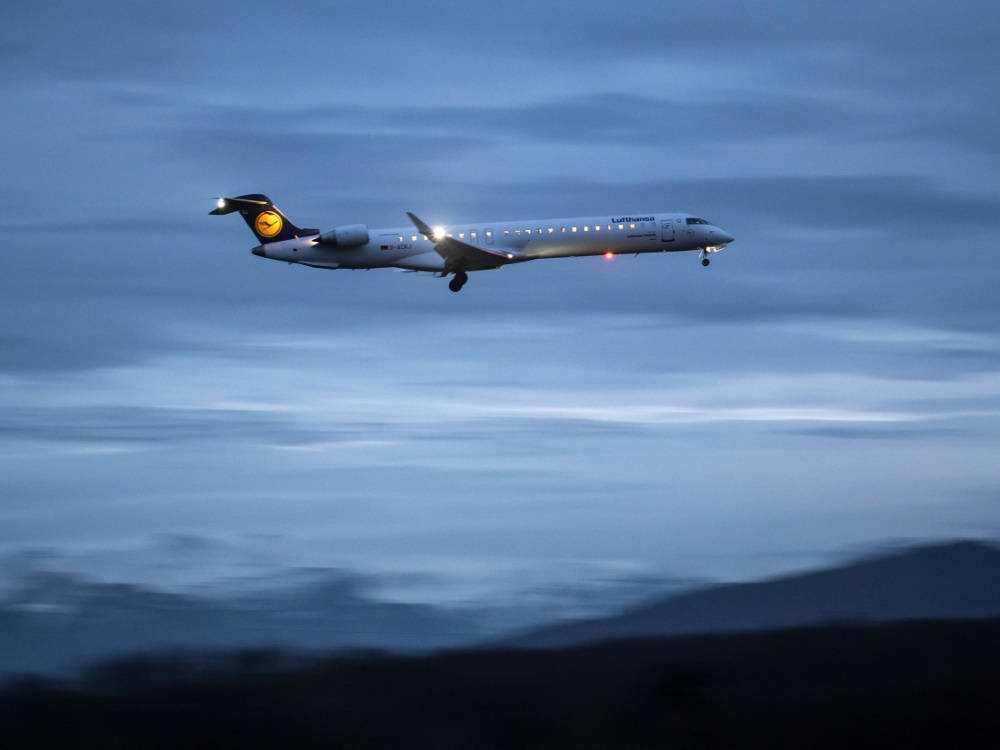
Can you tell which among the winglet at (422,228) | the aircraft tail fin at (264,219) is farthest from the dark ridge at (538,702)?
the aircraft tail fin at (264,219)

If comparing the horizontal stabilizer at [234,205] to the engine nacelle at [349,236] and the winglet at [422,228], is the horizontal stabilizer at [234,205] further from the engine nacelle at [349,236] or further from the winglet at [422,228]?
the winglet at [422,228]

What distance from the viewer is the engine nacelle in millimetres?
72250

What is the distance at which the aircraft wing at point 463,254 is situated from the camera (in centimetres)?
6943

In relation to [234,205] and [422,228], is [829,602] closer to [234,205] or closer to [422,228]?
[422,228]

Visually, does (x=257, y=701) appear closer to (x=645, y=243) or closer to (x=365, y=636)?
(x=365, y=636)

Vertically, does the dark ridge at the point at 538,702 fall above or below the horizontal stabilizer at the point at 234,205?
below

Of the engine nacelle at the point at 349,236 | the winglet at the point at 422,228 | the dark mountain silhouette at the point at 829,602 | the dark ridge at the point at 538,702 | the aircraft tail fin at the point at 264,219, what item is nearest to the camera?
the dark ridge at the point at 538,702

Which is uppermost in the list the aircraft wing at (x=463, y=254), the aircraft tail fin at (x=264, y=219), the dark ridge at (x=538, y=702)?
the aircraft tail fin at (x=264, y=219)

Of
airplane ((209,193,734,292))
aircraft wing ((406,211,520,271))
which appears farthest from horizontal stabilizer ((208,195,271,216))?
aircraft wing ((406,211,520,271))

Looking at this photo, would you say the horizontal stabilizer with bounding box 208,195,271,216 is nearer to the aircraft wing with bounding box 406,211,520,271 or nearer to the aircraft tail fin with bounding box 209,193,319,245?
the aircraft tail fin with bounding box 209,193,319,245

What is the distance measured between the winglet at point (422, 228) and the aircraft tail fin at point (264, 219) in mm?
9307

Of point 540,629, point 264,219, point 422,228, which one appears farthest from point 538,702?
point 264,219

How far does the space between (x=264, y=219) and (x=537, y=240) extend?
1777 centimetres

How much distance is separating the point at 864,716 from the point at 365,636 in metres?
14.0
